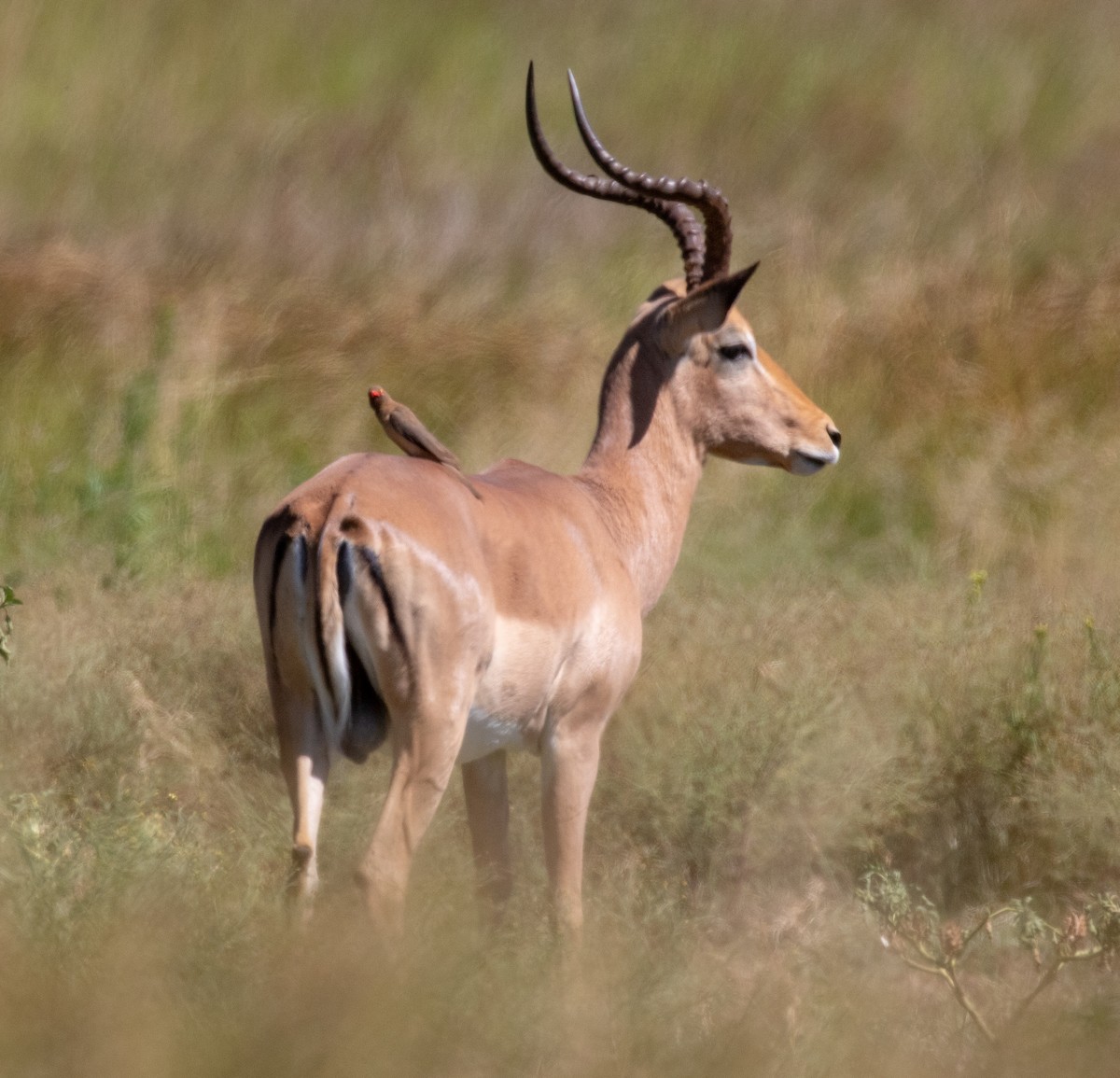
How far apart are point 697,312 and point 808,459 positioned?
1.87 ft

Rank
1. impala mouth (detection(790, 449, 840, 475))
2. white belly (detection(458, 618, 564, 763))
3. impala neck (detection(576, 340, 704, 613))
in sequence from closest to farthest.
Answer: white belly (detection(458, 618, 564, 763)) < impala neck (detection(576, 340, 704, 613)) < impala mouth (detection(790, 449, 840, 475))

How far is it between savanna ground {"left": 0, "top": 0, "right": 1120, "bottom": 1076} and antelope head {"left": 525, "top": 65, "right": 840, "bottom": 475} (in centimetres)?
94

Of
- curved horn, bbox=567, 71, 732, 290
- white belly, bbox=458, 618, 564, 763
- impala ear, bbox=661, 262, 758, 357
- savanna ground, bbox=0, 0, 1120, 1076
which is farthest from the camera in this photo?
impala ear, bbox=661, 262, 758, 357

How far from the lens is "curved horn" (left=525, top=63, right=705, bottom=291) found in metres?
5.58

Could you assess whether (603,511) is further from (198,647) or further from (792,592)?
(792,592)

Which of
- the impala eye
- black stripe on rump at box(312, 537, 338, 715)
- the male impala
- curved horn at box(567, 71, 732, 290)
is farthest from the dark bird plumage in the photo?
the impala eye

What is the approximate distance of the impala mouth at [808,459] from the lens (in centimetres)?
595

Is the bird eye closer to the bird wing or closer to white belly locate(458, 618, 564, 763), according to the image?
the bird wing

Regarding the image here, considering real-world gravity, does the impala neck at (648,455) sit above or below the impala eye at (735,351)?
below

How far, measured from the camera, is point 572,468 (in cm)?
1002

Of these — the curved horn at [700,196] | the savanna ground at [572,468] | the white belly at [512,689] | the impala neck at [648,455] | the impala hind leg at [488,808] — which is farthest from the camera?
the impala neck at [648,455]

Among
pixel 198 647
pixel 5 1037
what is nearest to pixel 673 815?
pixel 198 647

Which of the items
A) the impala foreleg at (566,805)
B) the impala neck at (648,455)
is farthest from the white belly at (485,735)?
the impala neck at (648,455)

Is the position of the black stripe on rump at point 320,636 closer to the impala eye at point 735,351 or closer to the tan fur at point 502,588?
the tan fur at point 502,588
